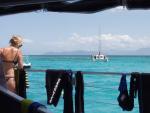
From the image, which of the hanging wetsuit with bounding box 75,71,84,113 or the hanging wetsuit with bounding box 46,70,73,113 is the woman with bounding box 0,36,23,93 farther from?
the hanging wetsuit with bounding box 75,71,84,113

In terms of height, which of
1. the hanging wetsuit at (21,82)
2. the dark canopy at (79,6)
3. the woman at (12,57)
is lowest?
the hanging wetsuit at (21,82)

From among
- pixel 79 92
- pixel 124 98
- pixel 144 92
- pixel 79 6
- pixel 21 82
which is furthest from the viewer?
pixel 21 82

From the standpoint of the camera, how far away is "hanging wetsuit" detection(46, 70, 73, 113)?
4545 mm

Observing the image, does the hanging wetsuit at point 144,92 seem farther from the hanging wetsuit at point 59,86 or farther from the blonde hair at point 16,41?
the blonde hair at point 16,41

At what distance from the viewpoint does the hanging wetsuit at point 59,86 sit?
4.54 meters

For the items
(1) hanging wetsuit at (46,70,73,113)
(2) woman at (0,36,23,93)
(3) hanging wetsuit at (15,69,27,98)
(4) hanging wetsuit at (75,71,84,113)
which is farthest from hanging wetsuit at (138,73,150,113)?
(2) woman at (0,36,23,93)

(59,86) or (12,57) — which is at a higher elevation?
(12,57)

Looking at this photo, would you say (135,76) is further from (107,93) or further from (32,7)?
(107,93)

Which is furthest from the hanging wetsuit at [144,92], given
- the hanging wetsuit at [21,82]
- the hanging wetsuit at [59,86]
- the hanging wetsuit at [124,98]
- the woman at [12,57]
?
the woman at [12,57]

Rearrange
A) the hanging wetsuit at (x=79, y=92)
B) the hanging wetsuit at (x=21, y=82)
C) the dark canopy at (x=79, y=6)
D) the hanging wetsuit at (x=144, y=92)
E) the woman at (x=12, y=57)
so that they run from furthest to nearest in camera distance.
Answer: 1. the woman at (x=12, y=57)
2. the hanging wetsuit at (x=21, y=82)
3. the hanging wetsuit at (x=79, y=92)
4. the hanging wetsuit at (x=144, y=92)
5. the dark canopy at (x=79, y=6)

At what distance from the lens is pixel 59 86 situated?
185 inches

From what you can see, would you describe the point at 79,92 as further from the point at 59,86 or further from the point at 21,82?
the point at 21,82

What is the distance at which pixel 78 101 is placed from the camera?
4.63 metres

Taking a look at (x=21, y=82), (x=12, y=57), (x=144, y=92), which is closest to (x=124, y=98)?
(x=144, y=92)
